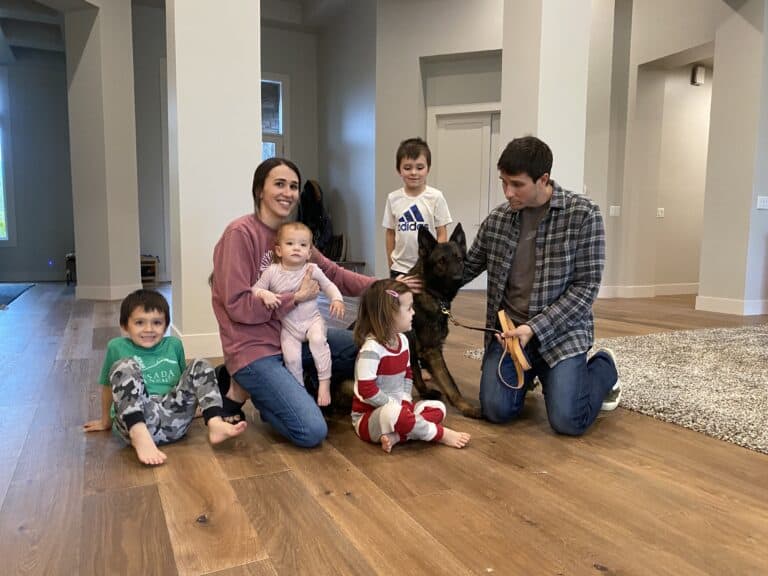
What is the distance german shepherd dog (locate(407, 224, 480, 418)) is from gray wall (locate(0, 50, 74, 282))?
794 centimetres

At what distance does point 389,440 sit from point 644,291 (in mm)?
5956

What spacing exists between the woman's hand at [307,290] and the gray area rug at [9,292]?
4441mm

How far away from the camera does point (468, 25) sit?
262 inches

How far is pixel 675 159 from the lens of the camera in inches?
277

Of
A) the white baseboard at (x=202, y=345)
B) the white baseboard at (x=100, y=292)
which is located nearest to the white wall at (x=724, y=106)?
the white baseboard at (x=202, y=345)

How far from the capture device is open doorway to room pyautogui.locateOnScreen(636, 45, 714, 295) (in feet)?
21.9

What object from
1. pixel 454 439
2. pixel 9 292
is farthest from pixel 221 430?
Result: pixel 9 292

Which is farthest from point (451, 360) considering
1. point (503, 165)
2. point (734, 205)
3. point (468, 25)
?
point (468, 25)

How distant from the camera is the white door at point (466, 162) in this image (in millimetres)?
7125

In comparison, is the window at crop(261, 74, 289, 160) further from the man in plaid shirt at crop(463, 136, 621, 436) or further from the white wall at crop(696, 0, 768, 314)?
the man in plaid shirt at crop(463, 136, 621, 436)

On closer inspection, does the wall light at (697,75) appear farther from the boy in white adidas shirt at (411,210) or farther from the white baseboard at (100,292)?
the white baseboard at (100,292)

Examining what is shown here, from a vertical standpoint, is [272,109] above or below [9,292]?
above

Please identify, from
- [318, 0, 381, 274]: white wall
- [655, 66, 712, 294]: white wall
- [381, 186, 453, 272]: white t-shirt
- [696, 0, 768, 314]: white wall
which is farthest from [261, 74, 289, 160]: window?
[381, 186, 453, 272]: white t-shirt

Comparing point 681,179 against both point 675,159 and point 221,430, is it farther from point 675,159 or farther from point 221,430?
point 221,430
